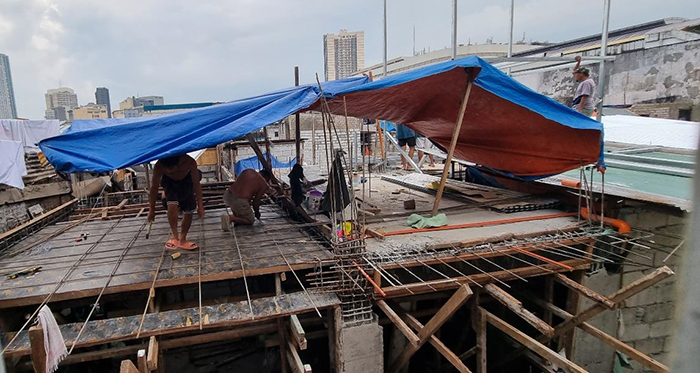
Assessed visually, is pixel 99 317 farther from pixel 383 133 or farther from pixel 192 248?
pixel 383 133

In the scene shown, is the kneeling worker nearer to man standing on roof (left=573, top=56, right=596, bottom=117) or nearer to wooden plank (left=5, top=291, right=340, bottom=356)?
wooden plank (left=5, top=291, right=340, bottom=356)

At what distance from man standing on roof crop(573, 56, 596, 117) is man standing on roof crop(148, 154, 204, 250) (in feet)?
20.7

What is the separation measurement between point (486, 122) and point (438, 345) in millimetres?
3597

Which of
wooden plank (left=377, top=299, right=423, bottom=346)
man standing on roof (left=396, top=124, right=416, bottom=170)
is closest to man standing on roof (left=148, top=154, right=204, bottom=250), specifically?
wooden plank (left=377, top=299, right=423, bottom=346)

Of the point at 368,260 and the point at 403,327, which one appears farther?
the point at 368,260

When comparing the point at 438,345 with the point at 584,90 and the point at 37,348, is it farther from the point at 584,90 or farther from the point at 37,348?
the point at 584,90

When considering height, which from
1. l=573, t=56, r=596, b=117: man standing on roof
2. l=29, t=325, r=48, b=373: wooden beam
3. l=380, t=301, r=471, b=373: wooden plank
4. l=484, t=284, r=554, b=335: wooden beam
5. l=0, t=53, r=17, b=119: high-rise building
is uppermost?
l=573, t=56, r=596, b=117: man standing on roof

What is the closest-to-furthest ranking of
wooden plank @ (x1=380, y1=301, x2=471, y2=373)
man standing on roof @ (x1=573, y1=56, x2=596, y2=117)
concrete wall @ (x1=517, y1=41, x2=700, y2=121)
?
wooden plank @ (x1=380, y1=301, x2=471, y2=373), man standing on roof @ (x1=573, y1=56, x2=596, y2=117), concrete wall @ (x1=517, y1=41, x2=700, y2=121)

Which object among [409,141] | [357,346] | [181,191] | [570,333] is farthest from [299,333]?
[409,141]

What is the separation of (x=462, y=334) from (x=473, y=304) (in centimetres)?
144

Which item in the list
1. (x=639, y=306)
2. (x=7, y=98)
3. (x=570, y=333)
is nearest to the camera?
(x=7, y=98)

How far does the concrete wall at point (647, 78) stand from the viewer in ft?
39.0

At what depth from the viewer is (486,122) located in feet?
19.8

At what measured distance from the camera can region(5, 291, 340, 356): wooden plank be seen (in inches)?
128
